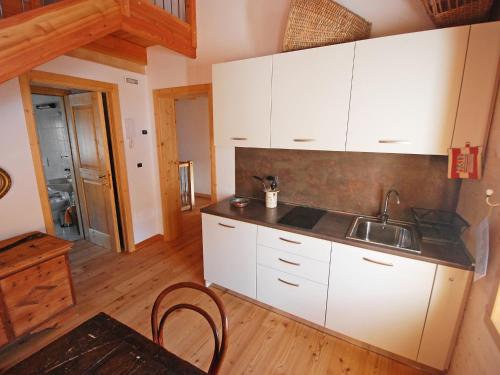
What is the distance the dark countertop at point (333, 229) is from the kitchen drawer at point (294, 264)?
207 millimetres

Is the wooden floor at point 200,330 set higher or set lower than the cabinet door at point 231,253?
lower

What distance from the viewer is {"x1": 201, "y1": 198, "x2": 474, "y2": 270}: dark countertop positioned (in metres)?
1.36

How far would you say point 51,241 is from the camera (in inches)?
76.0

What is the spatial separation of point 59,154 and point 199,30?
3542 millimetres

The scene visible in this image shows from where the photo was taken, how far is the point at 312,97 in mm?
1707

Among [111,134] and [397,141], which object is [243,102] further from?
[111,134]

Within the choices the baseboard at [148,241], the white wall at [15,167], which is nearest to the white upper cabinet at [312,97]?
the white wall at [15,167]

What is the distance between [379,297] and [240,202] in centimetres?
131

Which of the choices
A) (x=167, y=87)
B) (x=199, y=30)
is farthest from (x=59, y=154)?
(x=199, y=30)

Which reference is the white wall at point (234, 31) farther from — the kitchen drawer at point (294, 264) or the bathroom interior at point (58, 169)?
the bathroom interior at point (58, 169)

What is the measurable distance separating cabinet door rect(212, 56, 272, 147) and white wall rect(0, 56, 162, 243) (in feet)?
4.55

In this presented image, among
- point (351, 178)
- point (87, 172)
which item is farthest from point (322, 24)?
point (87, 172)

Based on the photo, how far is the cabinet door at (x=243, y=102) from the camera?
6.17 ft

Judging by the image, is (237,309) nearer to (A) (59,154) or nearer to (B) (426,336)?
(B) (426,336)
